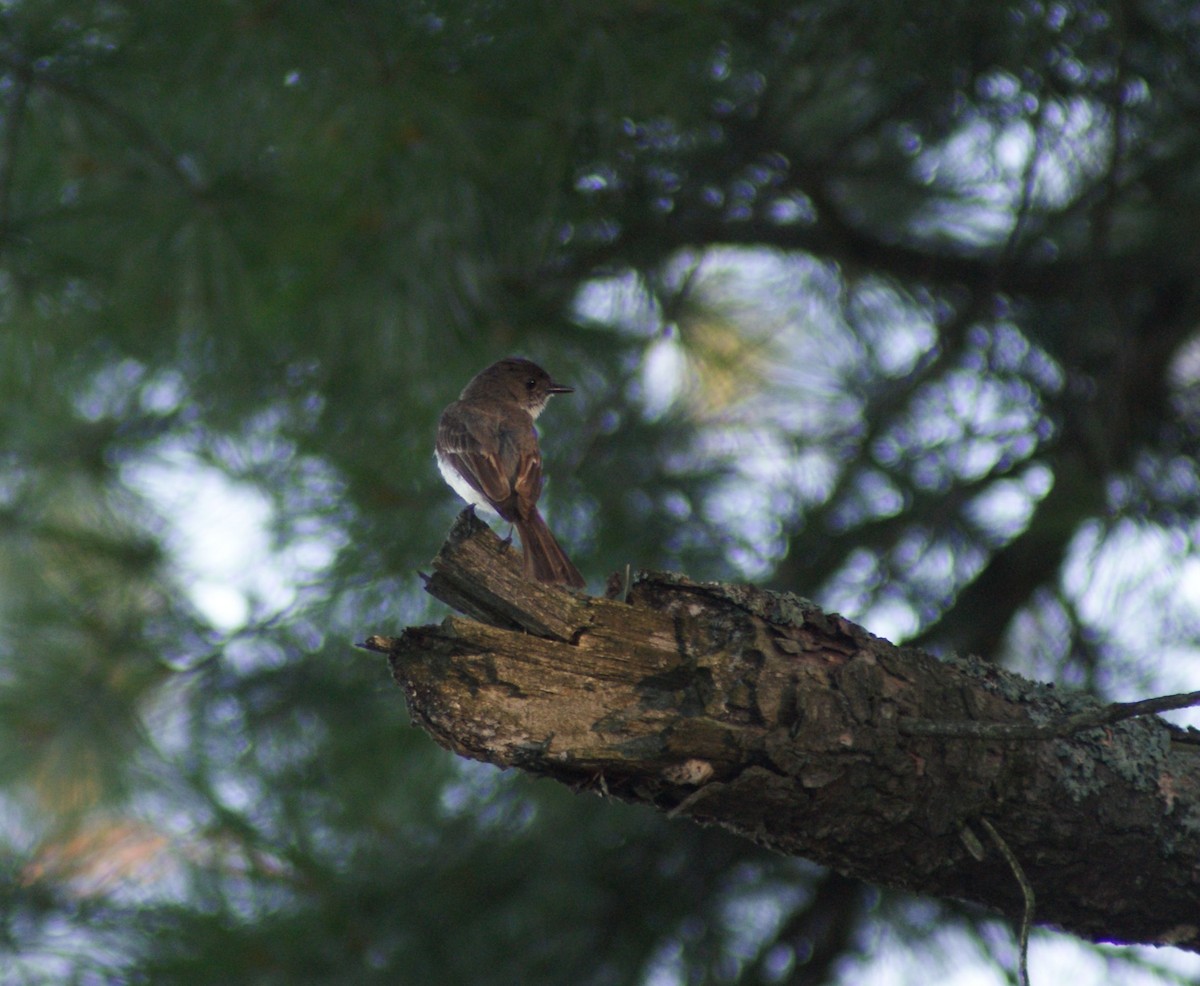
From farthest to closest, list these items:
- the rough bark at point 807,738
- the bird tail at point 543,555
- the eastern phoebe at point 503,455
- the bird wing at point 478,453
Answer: the bird wing at point 478,453, the eastern phoebe at point 503,455, the bird tail at point 543,555, the rough bark at point 807,738

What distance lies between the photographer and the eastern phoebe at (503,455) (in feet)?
10.1

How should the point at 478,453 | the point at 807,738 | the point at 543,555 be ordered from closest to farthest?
the point at 807,738, the point at 543,555, the point at 478,453

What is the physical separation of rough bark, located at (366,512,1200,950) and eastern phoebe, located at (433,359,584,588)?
0.86m

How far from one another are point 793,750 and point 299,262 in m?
3.20

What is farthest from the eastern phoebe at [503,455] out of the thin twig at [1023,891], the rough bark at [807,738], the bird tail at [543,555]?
the thin twig at [1023,891]

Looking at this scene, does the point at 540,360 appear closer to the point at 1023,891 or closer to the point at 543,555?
the point at 543,555

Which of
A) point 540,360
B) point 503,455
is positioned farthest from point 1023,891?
point 540,360

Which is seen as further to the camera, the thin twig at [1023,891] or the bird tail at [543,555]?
the bird tail at [543,555]

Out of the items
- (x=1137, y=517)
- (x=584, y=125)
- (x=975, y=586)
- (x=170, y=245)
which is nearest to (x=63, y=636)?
(x=170, y=245)

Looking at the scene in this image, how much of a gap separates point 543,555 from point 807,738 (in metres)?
1.15

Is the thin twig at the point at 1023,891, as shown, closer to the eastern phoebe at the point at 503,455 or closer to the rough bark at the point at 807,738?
the rough bark at the point at 807,738

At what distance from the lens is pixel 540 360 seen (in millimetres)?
4504

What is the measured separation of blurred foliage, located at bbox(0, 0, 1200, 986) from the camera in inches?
152

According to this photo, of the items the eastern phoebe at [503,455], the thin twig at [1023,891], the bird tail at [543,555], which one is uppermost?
Answer: the eastern phoebe at [503,455]
